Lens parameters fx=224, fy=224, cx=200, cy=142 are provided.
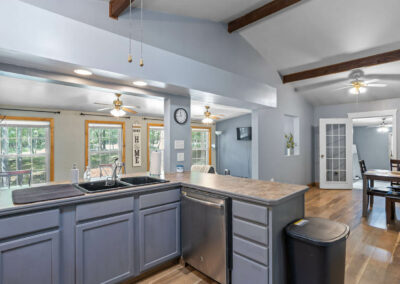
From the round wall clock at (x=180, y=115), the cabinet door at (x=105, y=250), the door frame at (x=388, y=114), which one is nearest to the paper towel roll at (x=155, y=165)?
the round wall clock at (x=180, y=115)

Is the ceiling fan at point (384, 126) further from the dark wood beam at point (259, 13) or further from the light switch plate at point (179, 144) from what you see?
the light switch plate at point (179, 144)

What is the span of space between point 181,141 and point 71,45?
179 centimetres

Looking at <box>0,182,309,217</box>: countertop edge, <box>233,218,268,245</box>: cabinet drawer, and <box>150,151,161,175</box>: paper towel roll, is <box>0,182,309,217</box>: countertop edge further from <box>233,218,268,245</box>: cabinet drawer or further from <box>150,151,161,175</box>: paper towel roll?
<box>150,151,161,175</box>: paper towel roll

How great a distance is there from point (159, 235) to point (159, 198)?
357mm

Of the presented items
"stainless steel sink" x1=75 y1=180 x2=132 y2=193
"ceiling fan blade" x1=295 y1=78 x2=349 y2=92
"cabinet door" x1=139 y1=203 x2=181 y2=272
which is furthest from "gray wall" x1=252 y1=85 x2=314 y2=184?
"stainless steel sink" x1=75 y1=180 x2=132 y2=193

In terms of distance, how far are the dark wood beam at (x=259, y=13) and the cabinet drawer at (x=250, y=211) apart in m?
2.62

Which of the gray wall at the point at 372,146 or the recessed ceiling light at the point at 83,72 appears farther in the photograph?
the gray wall at the point at 372,146

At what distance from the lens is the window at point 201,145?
825 cm

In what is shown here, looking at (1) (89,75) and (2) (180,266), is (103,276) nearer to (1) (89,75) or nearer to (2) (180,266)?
(2) (180,266)

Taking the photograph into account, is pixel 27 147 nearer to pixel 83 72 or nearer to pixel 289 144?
pixel 83 72

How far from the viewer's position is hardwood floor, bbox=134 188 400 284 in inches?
83.1

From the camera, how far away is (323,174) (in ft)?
20.2

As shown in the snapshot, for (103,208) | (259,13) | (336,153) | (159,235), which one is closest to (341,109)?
(336,153)

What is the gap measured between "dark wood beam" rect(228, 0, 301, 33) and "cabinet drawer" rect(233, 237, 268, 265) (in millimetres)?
2883
